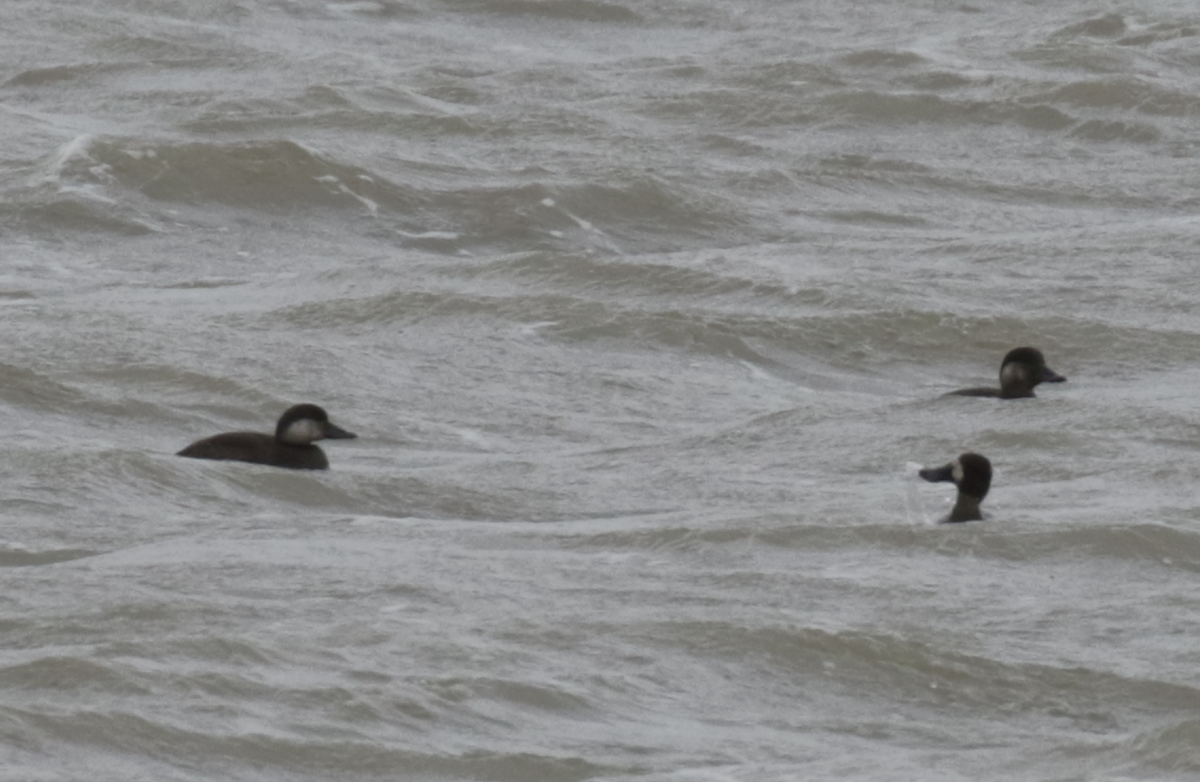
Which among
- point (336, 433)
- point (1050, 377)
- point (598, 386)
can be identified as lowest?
point (598, 386)

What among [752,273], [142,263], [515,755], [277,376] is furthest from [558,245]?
[515,755]

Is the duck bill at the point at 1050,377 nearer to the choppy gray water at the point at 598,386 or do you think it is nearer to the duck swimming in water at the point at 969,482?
the choppy gray water at the point at 598,386

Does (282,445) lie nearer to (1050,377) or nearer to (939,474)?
(939,474)

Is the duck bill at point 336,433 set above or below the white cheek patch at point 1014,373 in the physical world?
below

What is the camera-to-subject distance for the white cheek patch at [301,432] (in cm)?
1170

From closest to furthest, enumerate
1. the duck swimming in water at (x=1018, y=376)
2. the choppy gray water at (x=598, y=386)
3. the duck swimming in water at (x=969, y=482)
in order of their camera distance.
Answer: the choppy gray water at (x=598, y=386) → the duck swimming in water at (x=969, y=482) → the duck swimming in water at (x=1018, y=376)

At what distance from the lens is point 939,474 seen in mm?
11242

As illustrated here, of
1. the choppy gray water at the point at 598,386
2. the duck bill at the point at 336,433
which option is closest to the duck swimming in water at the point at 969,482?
the choppy gray water at the point at 598,386

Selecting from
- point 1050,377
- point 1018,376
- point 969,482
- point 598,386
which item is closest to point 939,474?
point 969,482

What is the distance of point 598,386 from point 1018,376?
1.96 metres

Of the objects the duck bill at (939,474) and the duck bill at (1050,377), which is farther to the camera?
the duck bill at (1050,377)

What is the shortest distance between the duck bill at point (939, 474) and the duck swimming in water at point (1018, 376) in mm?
1982

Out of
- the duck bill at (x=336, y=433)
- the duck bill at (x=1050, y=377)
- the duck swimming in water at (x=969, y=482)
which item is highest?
the duck swimming in water at (x=969, y=482)

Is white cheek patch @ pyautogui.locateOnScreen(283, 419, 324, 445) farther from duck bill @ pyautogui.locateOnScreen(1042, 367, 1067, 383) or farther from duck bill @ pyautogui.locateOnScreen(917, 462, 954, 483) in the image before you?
duck bill @ pyautogui.locateOnScreen(1042, 367, 1067, 383)
